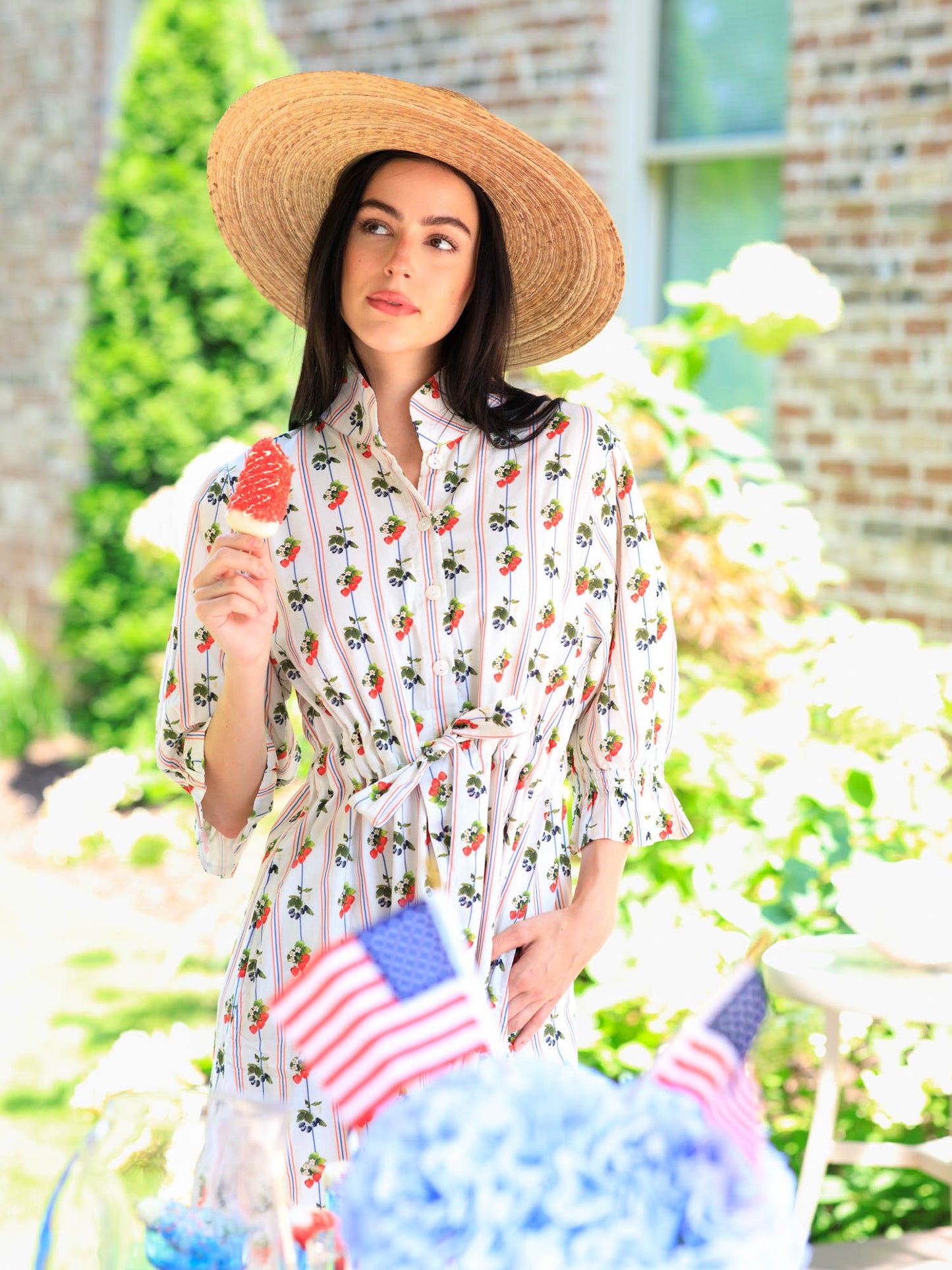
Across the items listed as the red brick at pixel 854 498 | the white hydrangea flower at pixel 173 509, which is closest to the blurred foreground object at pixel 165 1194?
the white hydrangea flower at pixel 173 509

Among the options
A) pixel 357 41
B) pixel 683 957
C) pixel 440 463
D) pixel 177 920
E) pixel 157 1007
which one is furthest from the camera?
pixel 357 41

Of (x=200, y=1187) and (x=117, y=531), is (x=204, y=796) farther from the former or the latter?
(x=117, y=531)

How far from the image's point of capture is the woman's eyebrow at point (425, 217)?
183 cm

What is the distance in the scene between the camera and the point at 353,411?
1.88 meters

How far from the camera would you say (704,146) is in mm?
5254

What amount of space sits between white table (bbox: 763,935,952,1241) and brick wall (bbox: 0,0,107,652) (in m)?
5.62

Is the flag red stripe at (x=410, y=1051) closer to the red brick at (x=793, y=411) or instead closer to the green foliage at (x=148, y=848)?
the green foliage at (x=148, y=848)

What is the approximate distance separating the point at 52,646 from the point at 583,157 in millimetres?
3883

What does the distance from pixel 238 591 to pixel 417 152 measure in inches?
27.8

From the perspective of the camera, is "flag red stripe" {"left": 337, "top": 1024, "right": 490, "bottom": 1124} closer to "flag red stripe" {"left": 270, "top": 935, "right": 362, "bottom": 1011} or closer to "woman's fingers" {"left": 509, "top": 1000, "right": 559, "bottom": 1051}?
"flag red stripe" {"left": 270, "top": 935, "right": 362, "bottom": 1011}

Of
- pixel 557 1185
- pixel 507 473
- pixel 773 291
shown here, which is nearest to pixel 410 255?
pixel 507 473

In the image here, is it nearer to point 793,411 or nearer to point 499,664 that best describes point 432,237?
point 499,664

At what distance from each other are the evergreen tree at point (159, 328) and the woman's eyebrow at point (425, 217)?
15.1ft

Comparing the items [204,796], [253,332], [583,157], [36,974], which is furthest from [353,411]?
[253,332]
